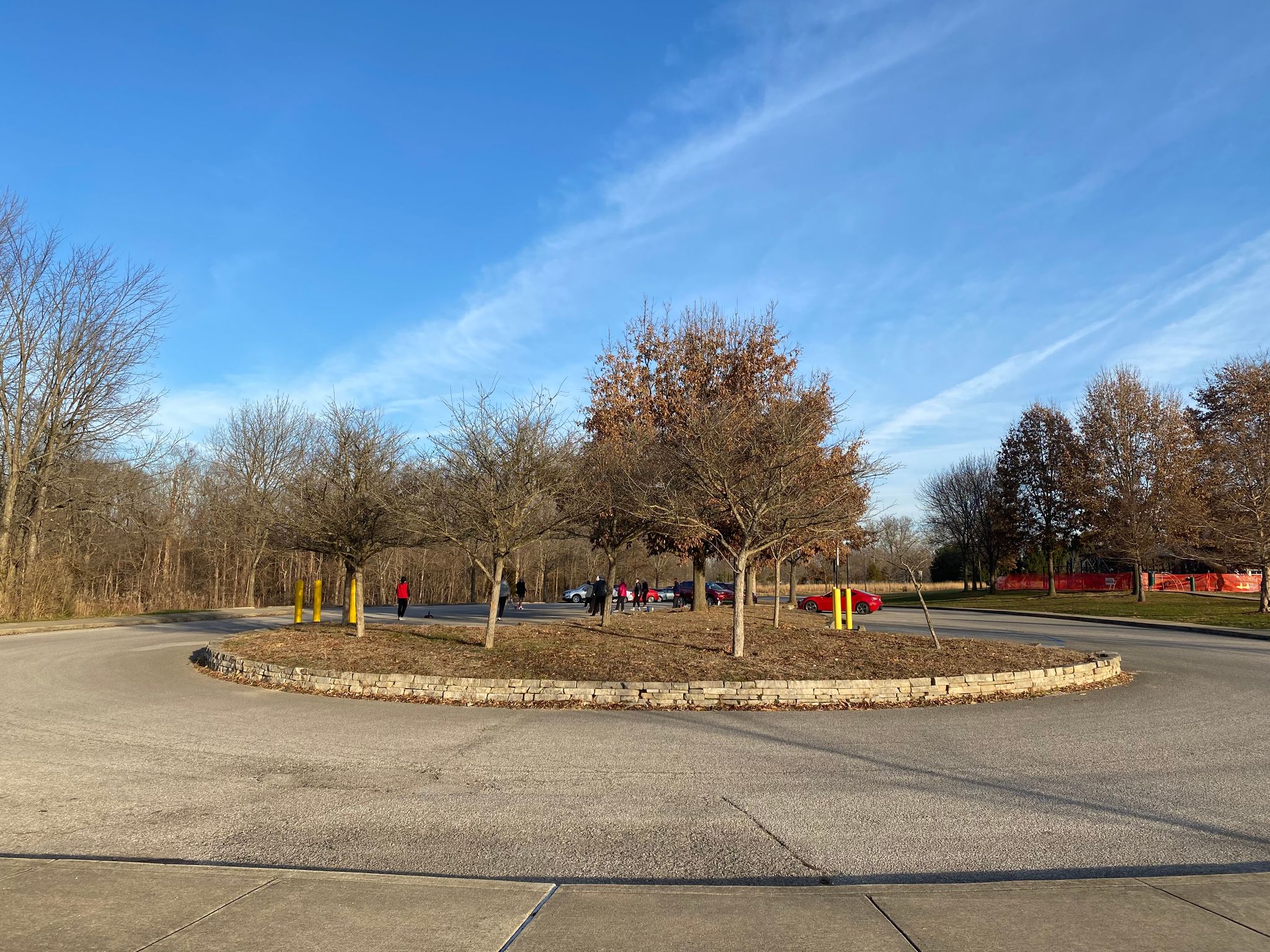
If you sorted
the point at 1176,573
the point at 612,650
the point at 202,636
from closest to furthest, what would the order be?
the point at 612,650 → the point at 202,636 → the point at 1176,573

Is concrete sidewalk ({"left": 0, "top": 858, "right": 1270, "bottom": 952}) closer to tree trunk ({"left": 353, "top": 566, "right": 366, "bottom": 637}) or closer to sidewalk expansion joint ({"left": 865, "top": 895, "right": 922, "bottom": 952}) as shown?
sidewalk expansion joint ({"left": 865, "top": 895, "right": 922, "bottom": 952})

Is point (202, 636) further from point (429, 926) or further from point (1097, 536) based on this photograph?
point (1097, 536)

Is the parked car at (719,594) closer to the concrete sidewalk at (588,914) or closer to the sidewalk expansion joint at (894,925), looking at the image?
the concrete sidewalk at (588,914)

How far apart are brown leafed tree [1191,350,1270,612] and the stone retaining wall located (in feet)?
82.6

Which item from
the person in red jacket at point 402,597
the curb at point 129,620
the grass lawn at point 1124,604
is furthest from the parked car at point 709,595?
the curb at point 129,620

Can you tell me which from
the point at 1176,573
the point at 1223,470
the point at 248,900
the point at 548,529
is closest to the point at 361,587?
the point at 548,529

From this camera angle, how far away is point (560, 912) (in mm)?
4004

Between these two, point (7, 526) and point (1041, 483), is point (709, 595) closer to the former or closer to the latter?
point (1041, 483)

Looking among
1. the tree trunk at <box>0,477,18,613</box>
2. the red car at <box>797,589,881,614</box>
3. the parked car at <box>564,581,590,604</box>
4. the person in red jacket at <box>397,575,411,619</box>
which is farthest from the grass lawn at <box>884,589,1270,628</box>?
the tree trunk at <box>0,477,18,613</box>

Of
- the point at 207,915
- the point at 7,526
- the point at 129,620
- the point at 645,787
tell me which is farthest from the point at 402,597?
the point at 207,915

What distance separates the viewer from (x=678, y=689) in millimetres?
11188

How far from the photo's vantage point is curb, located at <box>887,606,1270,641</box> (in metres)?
23.0

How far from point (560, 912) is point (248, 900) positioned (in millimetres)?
1642

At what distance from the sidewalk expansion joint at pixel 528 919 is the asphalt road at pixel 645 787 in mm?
445
